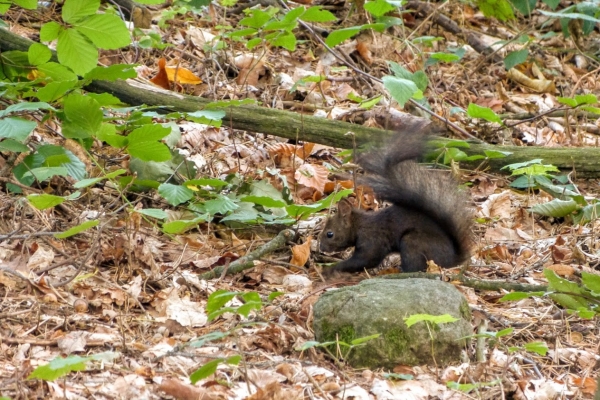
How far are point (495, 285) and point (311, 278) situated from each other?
95 cm

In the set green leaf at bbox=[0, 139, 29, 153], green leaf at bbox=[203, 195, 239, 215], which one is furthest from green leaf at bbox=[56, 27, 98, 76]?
green leaf at bbox=[203, 195, 239, 215]

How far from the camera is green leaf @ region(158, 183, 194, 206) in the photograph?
412 centimetres

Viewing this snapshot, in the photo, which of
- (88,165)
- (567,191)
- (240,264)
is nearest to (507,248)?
(567,191)

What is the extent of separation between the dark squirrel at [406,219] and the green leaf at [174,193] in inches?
38.0

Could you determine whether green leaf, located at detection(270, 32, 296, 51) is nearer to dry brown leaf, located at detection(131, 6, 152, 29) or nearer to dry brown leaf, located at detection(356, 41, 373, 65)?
dry brown leaf, located at detection(356, 41, 373, 65)

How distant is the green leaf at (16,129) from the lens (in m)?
3.70

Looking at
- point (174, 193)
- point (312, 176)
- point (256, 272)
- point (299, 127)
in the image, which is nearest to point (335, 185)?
point (312, 176)

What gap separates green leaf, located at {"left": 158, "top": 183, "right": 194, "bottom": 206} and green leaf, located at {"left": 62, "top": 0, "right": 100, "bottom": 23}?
1007mm

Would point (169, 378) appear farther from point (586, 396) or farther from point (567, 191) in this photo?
point (567, 191)

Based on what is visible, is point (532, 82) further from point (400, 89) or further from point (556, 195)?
point (400, 89)

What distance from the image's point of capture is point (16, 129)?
376cm

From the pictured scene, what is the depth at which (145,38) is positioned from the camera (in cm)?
660

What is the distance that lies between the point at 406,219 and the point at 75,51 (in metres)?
2.06

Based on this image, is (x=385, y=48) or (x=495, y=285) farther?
(x=385, y=48)
